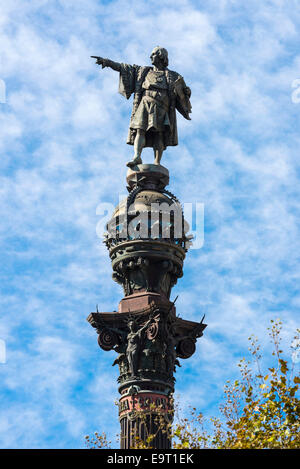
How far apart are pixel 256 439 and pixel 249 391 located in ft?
7.89

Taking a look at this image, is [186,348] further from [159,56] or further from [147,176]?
[159,56]

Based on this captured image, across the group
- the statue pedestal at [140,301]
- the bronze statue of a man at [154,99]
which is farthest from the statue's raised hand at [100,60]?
the statue pedestal at [140,301]

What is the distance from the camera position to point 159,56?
47.0 meters

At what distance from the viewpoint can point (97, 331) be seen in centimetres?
4172

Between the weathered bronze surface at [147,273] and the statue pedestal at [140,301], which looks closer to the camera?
the weathered bronze surface at [147,273]

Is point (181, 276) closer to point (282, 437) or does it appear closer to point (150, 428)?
point (150, 428)

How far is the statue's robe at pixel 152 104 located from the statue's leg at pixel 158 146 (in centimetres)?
22

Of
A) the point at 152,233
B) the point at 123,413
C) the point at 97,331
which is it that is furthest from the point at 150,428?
the point at 152,233

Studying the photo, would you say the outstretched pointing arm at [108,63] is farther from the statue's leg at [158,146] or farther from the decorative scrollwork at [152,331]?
the decorative scrollwork at [152,331]

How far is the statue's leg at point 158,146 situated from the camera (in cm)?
4672

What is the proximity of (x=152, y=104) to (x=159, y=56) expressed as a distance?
236 centimetres

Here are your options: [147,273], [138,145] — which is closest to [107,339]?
[147,273]
